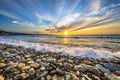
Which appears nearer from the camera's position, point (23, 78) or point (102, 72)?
point (23, 78)

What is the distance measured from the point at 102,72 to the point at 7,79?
2.56 m

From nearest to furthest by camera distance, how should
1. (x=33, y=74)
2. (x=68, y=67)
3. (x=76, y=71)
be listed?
(x=33, y=74), (x=76, y=71), (x=68, y=67)

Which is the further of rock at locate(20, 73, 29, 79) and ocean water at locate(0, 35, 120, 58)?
ocean water at locate(0, 35, 120, 58)

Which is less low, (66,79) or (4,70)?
(4,70)

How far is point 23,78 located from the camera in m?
2.19

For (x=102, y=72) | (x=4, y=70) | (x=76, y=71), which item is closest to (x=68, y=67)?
(x=76, y=71)

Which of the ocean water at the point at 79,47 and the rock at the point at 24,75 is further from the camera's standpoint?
the ocean water at the point at 79,47

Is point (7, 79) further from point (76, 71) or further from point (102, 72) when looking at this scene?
point (102, 72)

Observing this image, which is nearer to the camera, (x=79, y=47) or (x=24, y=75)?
(x=24, y=75)

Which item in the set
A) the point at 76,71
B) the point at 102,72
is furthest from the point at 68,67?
the point at 102,72

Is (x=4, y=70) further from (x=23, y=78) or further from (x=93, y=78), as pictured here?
(x=93, y=78)

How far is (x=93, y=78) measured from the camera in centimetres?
220

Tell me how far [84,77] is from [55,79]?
2.45ft

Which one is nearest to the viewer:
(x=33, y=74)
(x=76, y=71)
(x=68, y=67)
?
(x=33, y=74)
